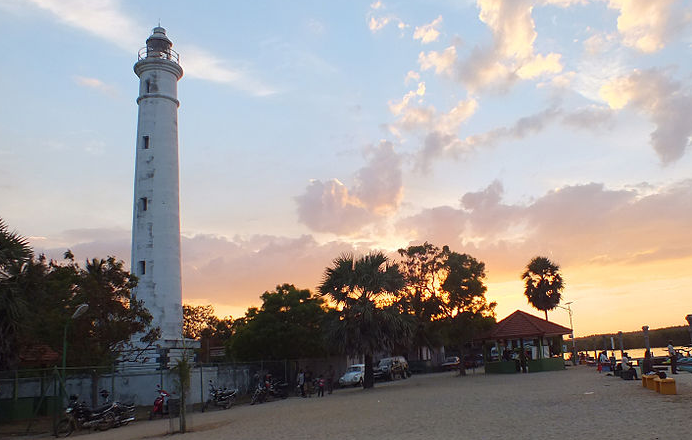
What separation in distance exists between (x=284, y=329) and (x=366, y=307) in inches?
373

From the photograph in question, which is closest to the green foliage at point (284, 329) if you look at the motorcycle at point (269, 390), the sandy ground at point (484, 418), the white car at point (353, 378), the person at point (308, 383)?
the white car at point (353, 378)

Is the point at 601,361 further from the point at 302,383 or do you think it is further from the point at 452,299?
the point at 302,383

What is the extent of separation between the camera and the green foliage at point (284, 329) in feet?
127

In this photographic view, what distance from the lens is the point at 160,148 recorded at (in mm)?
34656

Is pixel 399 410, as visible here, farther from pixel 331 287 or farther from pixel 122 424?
pixel 331 287

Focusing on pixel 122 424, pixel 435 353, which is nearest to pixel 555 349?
pixel 435 353

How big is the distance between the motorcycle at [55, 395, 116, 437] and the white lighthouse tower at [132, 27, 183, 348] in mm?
11296

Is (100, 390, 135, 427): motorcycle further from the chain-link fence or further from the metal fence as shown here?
the metal fence

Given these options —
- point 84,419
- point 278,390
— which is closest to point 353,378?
point 278,390

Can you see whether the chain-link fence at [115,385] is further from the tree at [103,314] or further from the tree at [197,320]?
the tree at [197,320]

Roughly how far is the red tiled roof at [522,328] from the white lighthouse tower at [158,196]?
2208cm

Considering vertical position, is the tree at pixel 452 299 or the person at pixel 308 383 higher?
the tree at pixel 452 299

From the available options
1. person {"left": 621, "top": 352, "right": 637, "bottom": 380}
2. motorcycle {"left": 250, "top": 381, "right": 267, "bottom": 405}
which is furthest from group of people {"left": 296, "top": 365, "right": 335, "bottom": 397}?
person {"left": 621, "top": 352, "right": 637, "bottom": 380}

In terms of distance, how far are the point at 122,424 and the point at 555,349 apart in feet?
127
